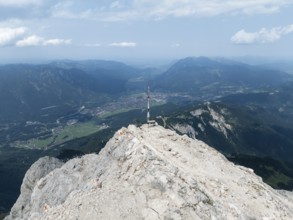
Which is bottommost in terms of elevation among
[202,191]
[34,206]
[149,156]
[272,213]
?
[34,206]

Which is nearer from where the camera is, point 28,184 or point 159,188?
point 159,188

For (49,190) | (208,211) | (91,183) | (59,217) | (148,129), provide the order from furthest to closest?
1. (49,190)
2. (148,129)
3. (91,183)
4. (59,217)
5. (208,211)

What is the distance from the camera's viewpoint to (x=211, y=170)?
5703 cm

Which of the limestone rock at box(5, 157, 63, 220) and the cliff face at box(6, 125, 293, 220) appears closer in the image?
the cliff face at box(6, 125, 293, 220)

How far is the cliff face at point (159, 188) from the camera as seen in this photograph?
45.9m

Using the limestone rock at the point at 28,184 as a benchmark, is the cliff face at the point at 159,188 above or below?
above

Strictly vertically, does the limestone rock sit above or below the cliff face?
below

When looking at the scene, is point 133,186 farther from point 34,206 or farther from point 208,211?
point 34,206

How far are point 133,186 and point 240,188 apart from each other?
581 inches

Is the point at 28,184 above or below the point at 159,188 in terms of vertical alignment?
below

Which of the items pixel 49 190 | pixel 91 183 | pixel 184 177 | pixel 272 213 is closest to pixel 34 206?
pixel 49 190

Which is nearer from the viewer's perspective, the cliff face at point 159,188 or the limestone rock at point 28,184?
the cliff face at point 159,188

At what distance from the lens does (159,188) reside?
46.7 metres

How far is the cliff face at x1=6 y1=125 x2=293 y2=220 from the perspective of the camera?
1806 inches
